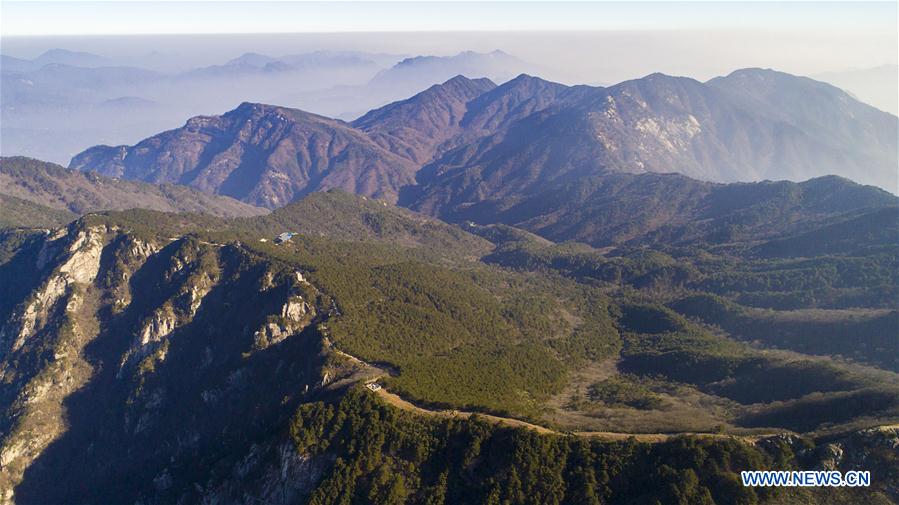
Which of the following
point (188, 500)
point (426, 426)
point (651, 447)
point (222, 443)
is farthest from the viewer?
Answer: point (222, 443)

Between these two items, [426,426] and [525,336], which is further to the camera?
[525,336]

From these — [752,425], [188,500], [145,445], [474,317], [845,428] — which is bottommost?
[145,445]

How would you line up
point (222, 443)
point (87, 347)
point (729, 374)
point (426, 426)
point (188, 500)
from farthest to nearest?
1. point (87, 347)
2. point (729, 374)
3. point (222, 443)
4. point (188, 500)
5. point (426, 426)

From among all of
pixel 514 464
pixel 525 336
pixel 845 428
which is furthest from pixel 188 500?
pixel 845 428

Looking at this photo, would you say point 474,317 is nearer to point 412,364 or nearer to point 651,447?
point 412,364

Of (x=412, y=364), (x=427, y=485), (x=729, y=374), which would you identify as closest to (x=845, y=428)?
(x=729, y=374)

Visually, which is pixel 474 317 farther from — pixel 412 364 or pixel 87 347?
pixel 87 347

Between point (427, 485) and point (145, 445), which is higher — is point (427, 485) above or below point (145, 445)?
above
